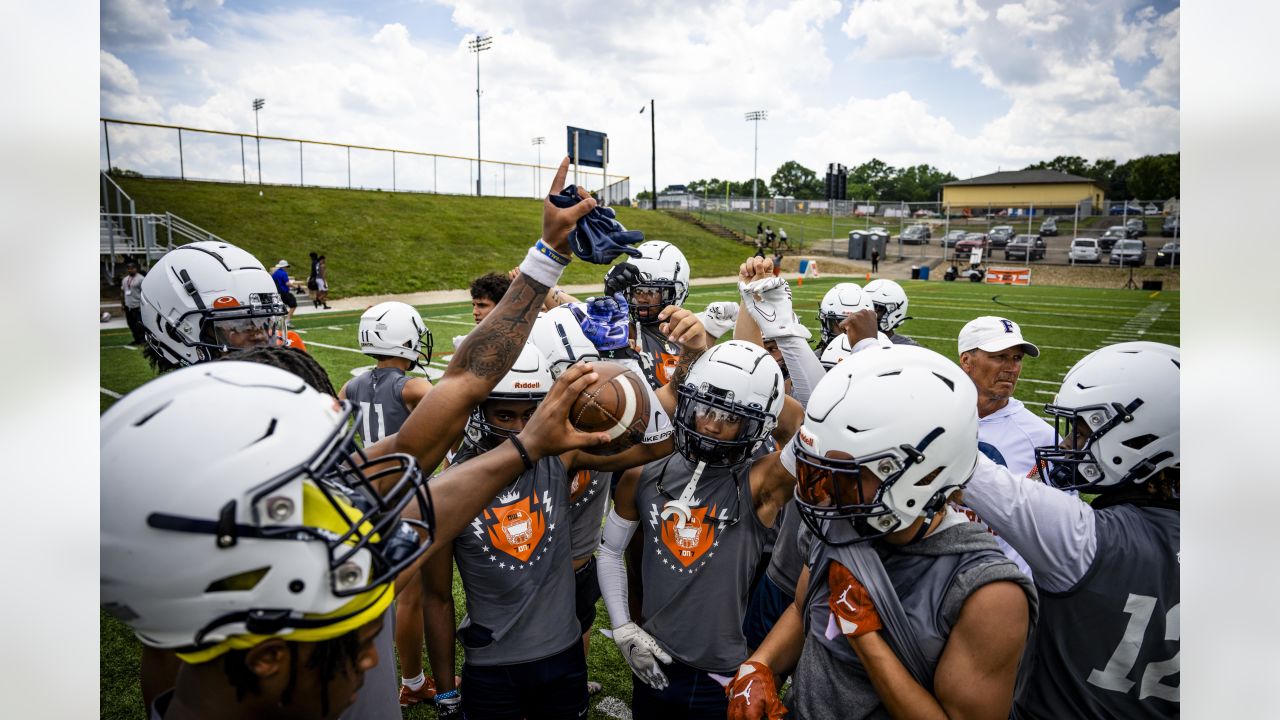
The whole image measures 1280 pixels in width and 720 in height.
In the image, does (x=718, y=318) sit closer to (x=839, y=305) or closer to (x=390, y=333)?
(x=839, y=305)

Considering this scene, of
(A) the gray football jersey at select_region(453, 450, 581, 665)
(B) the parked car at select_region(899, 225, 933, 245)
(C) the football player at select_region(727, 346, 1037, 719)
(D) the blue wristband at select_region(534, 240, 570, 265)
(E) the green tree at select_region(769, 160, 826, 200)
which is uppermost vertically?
(E) the green tree at select_region(769, 160, 826, 200)

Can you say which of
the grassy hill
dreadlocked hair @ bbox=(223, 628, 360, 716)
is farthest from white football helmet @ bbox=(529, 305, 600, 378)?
the grassy hill

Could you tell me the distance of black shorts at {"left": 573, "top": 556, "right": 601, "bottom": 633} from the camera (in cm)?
345

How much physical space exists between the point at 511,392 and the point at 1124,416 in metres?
1.98

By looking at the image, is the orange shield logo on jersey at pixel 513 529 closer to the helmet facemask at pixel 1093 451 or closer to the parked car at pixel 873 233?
the helmet facemask at pixel 1093 451

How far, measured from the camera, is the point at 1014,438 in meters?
3.34

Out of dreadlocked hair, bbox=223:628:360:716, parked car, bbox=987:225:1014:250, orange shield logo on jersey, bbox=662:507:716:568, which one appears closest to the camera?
dreadlocked hair, bbox=223:628:360:716

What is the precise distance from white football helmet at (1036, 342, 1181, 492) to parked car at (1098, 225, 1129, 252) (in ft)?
89.6

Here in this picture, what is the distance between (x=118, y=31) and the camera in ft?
7.56

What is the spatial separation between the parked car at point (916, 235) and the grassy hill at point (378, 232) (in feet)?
28.7

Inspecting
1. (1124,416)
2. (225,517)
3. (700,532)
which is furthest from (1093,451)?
(225,517)

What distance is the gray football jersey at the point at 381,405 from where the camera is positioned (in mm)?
4168

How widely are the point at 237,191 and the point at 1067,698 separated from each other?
97.7 feet

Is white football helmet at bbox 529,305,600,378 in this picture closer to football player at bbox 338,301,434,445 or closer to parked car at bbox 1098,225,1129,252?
football player at bbox 338,301,434,445
